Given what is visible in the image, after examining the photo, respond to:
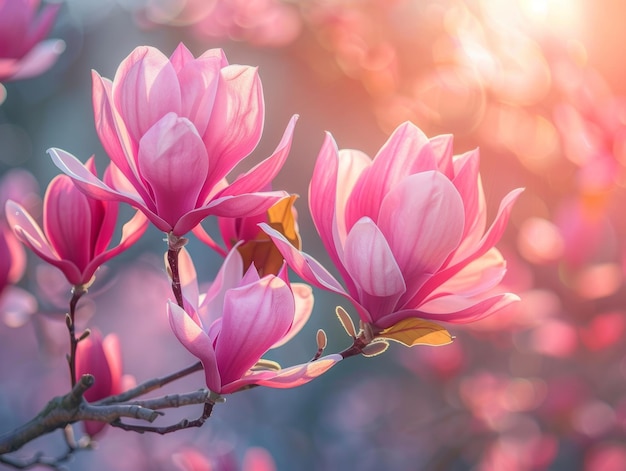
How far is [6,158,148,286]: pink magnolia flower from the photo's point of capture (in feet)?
1.97

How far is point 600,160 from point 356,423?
1460mm

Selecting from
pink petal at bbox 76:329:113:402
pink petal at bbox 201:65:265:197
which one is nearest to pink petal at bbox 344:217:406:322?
pink petal at bbox 201:65:265:197

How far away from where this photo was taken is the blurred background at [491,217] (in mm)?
1475

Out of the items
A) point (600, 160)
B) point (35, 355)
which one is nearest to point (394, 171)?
point (600, 160)

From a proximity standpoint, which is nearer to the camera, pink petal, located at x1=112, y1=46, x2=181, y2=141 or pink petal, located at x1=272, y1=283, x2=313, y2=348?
pink petal, located at x1=112, y1=46, x2=181, y2=141

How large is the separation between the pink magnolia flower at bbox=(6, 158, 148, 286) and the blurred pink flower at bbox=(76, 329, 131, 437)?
14cm

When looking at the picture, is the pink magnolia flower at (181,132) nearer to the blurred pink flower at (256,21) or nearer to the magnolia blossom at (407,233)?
the magnolia blossom at (407,233)

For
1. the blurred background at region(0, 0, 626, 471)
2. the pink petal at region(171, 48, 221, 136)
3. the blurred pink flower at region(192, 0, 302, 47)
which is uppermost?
the blurred pink flower at region(192, 0, 302, 47)

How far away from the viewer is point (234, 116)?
0.52m

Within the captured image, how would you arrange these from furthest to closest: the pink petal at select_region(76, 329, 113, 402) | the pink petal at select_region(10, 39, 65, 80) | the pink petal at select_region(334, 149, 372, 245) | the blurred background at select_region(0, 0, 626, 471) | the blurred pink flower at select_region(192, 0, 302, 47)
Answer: the blurred pink flower at select_region(192, 0, 302, 47)
the blurred background at select_region(0, 0, 626, 471)
the pink petal at select_region(10, 39, 65, 80)
the pink petal at select_region(76, 329, 113, 402)
the pink petal at select_region(334, 149, 372, 245)

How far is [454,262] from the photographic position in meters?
0.56

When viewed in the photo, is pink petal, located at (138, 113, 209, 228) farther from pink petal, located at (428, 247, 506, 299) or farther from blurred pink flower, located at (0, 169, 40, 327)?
blurred pink flower, located at (0, 169, 40, 327)

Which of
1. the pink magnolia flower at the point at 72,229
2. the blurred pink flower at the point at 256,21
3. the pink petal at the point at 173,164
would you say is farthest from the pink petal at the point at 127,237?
the blurred pink flower at the point at 256,21

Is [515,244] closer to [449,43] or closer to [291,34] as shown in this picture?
[449,43]
